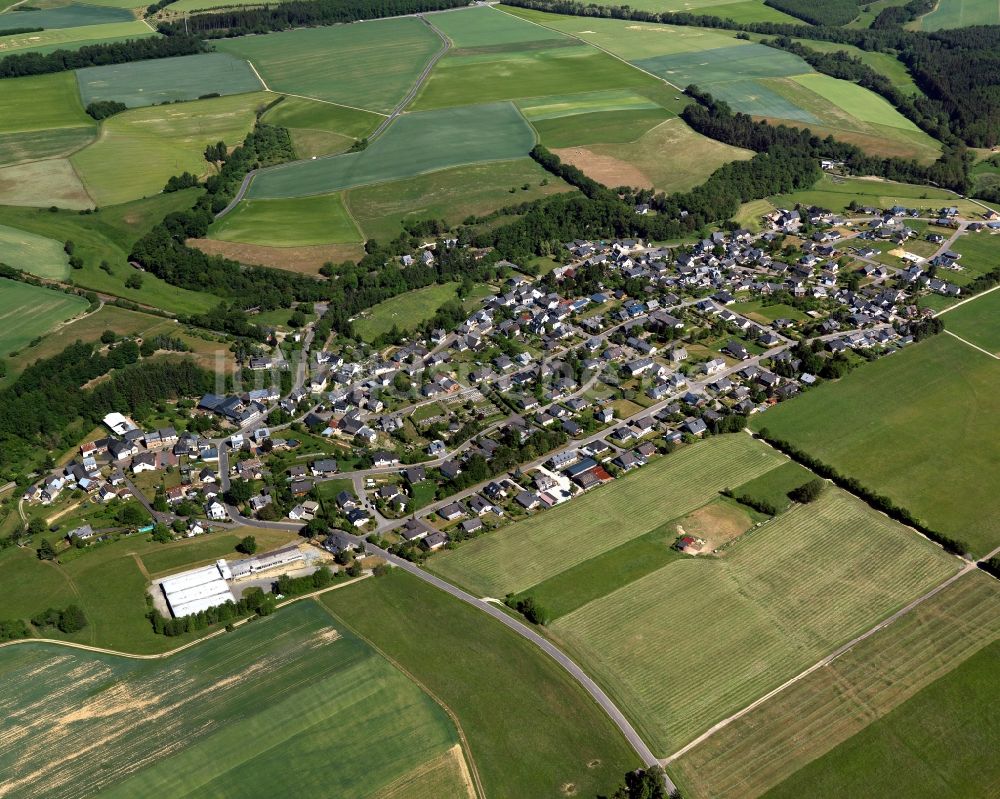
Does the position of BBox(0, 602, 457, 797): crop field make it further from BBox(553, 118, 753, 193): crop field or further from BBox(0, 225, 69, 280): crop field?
BBox(553, 118, 753, 193): crop field

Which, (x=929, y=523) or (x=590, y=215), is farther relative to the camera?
(x=590, y=215)

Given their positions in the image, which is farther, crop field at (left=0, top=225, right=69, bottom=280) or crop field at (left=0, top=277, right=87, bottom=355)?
crop field at (left=0, top=225, right=69, bottom=280)

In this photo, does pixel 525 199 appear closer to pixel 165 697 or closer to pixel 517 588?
pixel 517 588

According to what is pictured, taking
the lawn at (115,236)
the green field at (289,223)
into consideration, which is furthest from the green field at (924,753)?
the green field at (289,223)

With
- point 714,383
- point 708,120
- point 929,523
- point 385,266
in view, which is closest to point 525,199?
point 385,266

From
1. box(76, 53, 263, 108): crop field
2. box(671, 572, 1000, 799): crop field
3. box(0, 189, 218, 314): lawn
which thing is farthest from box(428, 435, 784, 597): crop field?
box(76, 53, 263, 108): crop field

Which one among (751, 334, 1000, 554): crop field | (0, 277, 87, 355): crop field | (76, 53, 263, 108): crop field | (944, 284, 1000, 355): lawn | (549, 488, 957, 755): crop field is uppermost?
(76, 53, 263, 108): crop field
